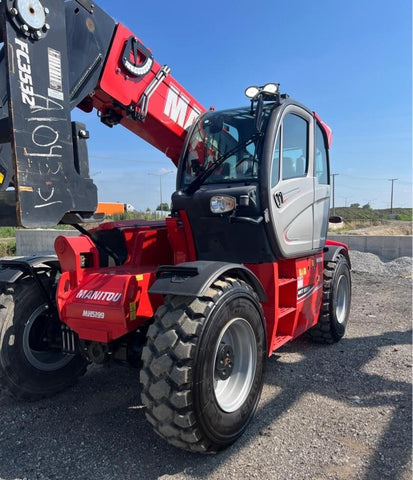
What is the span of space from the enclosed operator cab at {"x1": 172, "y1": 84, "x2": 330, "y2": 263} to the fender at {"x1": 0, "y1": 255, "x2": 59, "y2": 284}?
134 cm

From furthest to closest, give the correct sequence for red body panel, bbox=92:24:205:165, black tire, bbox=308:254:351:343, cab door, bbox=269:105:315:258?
black tire, bbox=308:254:351:343 < cab door, bbox=269:105:315:258 < red body panel, bbox=92:24:205:165

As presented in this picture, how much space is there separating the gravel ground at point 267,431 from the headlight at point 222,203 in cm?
177

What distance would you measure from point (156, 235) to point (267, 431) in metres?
2.01

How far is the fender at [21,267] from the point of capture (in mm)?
3643

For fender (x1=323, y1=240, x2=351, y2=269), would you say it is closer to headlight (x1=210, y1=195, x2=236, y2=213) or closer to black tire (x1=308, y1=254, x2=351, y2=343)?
black tire (x1=308, y1=254, x2=351, y2=343)

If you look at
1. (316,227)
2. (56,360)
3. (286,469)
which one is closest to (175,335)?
(286,469)

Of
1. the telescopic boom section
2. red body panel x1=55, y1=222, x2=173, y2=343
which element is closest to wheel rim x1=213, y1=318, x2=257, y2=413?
red body panel x1=55, y1=222, x2=173, y2=343

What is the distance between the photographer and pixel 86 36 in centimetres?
301

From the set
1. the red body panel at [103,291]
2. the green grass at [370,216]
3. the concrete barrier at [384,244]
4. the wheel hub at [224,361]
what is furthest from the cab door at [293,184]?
the green grass at [370,216]

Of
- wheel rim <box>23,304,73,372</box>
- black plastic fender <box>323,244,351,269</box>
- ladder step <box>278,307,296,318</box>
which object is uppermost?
black plastic fender <box>323,244,351,269</box>

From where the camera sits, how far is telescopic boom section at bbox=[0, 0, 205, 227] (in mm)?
2424

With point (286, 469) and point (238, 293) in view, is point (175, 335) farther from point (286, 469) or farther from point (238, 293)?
point (286, 469)

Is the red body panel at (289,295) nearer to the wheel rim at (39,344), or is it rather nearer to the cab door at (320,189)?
the cab door at (320,189)

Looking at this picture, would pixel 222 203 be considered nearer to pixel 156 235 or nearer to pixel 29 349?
pixel 156 235
